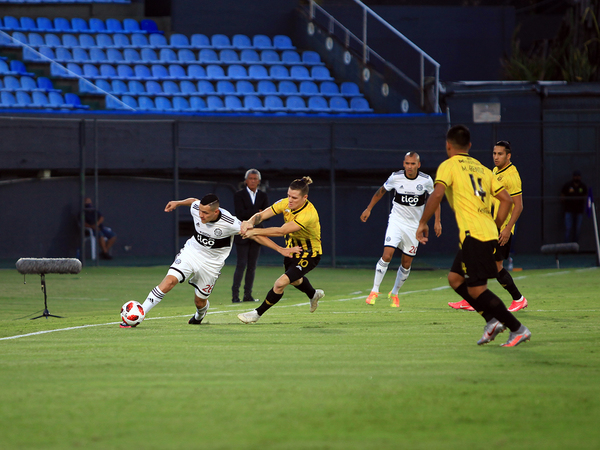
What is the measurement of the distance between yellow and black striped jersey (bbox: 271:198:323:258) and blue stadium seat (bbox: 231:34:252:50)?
1805cm

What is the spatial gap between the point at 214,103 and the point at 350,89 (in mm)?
4540

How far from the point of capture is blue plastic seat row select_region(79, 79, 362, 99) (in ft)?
78.6

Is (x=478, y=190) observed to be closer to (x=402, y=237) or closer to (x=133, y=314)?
(x=133, y=314)

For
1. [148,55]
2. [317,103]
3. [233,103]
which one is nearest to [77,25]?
[148,55]

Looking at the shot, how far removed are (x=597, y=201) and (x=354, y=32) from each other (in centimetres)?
1019

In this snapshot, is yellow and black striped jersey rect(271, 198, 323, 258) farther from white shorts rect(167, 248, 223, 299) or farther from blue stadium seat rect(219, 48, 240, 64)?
blue stadium seat rect(219, 48, 240, 64)

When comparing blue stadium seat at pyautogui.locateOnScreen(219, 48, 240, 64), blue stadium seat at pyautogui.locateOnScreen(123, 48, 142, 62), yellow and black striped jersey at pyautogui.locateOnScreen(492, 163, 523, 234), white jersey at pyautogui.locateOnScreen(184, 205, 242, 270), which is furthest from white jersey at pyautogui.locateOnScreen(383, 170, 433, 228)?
blue stadium seat at pyautogui.locateOnScreen(123, 48, 142, 62)

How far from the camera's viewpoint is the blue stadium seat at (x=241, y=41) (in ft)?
87.1

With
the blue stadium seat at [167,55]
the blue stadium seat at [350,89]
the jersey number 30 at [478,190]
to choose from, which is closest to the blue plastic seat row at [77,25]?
the blue stadium seat at [167,55]

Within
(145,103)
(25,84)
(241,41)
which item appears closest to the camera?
(25,84)

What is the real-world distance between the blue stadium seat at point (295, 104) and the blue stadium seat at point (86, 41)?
7.02 metres

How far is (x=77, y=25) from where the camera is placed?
26250mm

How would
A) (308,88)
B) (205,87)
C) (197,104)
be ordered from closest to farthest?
(197,104), (205,87), (308,88)

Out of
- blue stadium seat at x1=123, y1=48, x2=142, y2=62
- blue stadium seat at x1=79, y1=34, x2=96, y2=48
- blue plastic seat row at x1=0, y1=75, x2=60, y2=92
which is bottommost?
blue plastic seat row at x1=0, y1=75, x2=60, y2=92
